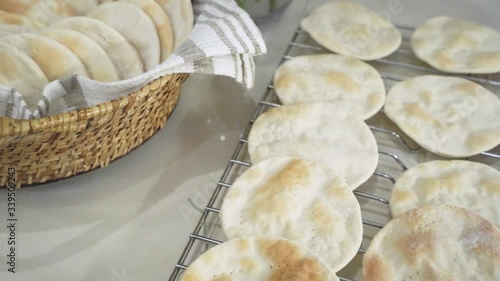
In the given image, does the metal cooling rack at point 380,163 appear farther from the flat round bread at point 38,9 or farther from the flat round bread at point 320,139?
the flat round bread at point 38,9

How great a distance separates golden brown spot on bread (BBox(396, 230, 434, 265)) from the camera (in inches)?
38.2

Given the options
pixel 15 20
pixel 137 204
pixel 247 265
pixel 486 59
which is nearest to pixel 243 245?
pixel 247 265

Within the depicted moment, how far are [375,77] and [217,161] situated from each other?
404 mm

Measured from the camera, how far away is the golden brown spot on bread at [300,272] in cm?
89

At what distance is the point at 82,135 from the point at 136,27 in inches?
9.8

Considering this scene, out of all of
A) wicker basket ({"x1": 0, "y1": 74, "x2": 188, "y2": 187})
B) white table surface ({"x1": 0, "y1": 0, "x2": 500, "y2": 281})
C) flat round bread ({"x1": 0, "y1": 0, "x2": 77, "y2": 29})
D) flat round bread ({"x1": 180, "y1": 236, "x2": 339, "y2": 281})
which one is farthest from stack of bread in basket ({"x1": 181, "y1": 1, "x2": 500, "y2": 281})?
flat round bread ({"x1": 0, "y1": 0, "x2": 77, "y2": 29})

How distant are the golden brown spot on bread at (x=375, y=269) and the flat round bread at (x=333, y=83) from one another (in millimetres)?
362

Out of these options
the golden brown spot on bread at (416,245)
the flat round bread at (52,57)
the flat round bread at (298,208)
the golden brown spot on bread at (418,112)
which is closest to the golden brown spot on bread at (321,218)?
the flat round bread at (298,208)

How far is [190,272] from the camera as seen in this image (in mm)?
918

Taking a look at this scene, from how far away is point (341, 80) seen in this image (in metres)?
1.31

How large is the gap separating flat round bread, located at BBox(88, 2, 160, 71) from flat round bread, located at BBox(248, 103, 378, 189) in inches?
9.6

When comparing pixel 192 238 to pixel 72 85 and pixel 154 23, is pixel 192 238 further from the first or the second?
pixel 154 23

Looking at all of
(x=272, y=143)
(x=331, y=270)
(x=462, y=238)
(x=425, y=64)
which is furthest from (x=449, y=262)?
(x=425, y=64)

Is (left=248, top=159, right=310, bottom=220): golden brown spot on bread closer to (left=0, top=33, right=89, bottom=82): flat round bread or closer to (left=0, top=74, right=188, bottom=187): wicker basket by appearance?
(left=0, top=74, right=188, bottom=187): wicker basket
